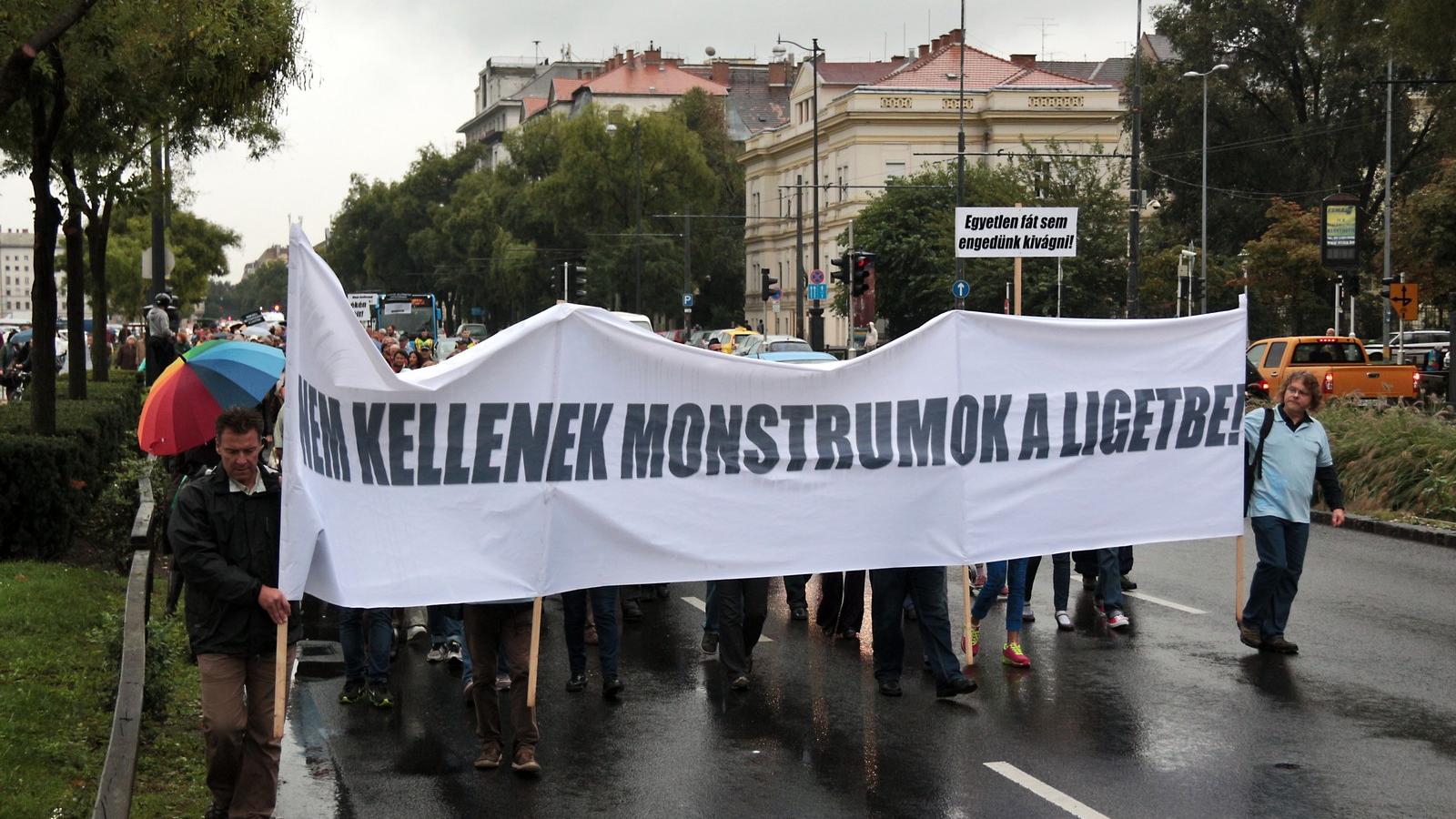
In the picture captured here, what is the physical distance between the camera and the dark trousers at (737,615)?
31.7ft

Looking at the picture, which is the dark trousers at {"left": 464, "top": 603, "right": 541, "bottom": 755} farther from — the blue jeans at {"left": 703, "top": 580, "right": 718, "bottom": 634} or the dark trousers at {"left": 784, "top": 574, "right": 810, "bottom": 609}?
the dark trousers at {"left": 784, "top": 574, "right": 810, "bottom": 609}

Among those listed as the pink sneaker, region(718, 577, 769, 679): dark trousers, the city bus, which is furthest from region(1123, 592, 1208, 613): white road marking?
the city bus

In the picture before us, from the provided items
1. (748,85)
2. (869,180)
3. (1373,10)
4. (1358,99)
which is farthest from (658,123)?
(1373,10)

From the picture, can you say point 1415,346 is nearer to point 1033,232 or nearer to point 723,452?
point 1033,232

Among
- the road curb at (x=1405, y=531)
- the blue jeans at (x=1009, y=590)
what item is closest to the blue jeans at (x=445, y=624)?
the blue jeans at (x=1009, y=590)

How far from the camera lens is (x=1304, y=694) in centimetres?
935

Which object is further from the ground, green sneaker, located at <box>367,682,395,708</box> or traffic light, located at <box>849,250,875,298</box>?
traffic light, located at <box>849,250,875,298</box>

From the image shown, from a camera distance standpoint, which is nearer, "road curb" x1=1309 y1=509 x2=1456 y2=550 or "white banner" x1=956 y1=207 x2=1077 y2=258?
"white banner" x1=956 y1=207 x2=1077 y2=258

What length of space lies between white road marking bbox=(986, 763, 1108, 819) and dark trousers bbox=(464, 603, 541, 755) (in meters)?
2.20

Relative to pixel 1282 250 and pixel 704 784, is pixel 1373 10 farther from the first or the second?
pixel 1282 250

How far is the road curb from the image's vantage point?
16516 mm

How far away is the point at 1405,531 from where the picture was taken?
56.4 feet

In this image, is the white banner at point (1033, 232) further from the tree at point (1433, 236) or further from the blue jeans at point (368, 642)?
the tree at point (1433, 236)

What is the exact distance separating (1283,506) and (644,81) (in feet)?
406
